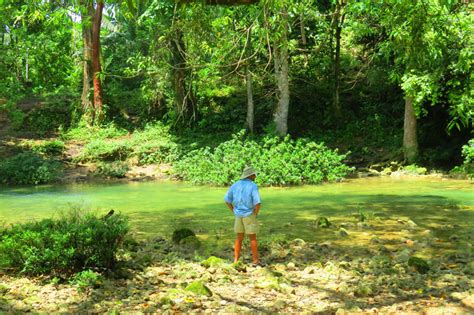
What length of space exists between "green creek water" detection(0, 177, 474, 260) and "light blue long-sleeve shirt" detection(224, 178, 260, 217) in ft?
5.05

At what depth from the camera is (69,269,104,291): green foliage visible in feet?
18.5

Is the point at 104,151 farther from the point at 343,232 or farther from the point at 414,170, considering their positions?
the point at 343,232

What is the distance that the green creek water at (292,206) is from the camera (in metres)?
9.34

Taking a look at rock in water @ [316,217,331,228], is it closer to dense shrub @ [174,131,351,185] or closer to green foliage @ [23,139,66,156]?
dense shrub @ [174,131,351,185]

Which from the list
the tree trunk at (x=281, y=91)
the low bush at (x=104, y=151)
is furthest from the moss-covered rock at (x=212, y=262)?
the low bush at (x=104, y=151)

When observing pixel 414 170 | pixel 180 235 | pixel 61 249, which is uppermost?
pixel 61 249

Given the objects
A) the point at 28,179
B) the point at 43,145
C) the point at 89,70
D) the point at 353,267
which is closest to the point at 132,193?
the point at 28,179

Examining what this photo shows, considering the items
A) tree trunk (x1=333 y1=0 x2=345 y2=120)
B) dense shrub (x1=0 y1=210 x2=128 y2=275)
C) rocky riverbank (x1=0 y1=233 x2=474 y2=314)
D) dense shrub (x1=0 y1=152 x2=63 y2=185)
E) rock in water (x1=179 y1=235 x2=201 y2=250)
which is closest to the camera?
rocky riverbank (x1=0 y1=233 x2=474 y2=314)

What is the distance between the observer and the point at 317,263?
701cm

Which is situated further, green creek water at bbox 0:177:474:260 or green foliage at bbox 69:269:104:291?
green creek water at bbox 0:177:474:260

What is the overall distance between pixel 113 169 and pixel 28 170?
344cm

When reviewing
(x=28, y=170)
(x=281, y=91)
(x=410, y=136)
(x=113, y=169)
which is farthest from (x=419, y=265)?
Answer: (x=28, y=170)

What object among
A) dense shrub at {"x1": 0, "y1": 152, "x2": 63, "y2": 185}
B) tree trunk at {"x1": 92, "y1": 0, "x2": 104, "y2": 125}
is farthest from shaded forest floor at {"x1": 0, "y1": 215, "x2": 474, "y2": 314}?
tree trunk at {"x1": 92, "y1": 0, "x2": 104, "y2": 125}

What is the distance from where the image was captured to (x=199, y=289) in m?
5.63
